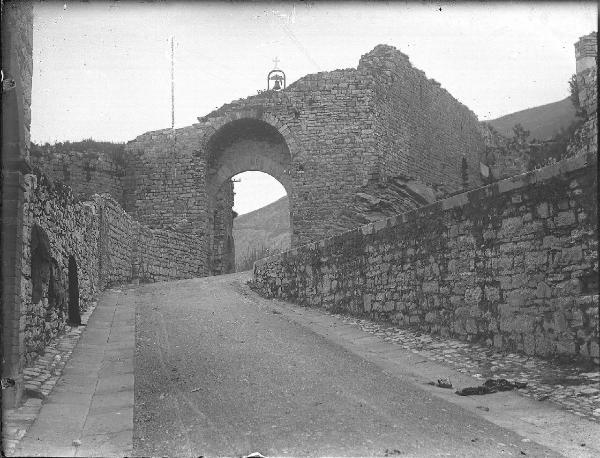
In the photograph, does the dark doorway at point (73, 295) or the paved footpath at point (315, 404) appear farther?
the dark doorway at point (73, 295)

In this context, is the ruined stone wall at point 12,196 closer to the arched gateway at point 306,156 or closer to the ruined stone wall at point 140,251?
the ruined stone wall at point 140,251

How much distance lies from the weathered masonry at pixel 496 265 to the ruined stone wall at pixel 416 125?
30.8ft

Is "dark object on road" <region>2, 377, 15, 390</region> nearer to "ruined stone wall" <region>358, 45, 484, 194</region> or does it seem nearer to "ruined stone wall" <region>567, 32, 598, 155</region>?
"ruined stone wall" <region>567, 32, 598, 155</region>

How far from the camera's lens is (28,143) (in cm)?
536

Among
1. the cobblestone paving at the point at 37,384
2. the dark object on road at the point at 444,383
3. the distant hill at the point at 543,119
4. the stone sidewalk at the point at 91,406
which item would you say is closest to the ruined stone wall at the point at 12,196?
the cobblestone paving at the point at 37,384

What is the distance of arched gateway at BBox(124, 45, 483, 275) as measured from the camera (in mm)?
18547

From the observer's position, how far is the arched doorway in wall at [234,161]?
19766 millimetres

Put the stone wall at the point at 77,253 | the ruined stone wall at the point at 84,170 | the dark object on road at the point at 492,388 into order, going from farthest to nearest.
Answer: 1. the ruined stone wall at the point at 84,170
2. the stone wall at the point at 77,253
3. the dark object on road at the point at 492,388

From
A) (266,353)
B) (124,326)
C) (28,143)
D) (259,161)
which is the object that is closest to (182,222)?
(259,161)

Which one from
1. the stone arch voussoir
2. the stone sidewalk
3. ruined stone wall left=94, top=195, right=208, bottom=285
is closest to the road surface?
the stone sidewalk

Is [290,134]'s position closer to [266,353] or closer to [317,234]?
[317,234]

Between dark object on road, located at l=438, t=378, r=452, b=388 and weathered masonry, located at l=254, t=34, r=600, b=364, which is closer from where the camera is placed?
weathered masonry, located at l=254, t=34, r=600, b=364

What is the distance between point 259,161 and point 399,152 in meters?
4.79

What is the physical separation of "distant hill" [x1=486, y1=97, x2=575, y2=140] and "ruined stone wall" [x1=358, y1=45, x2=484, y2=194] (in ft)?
11.0
